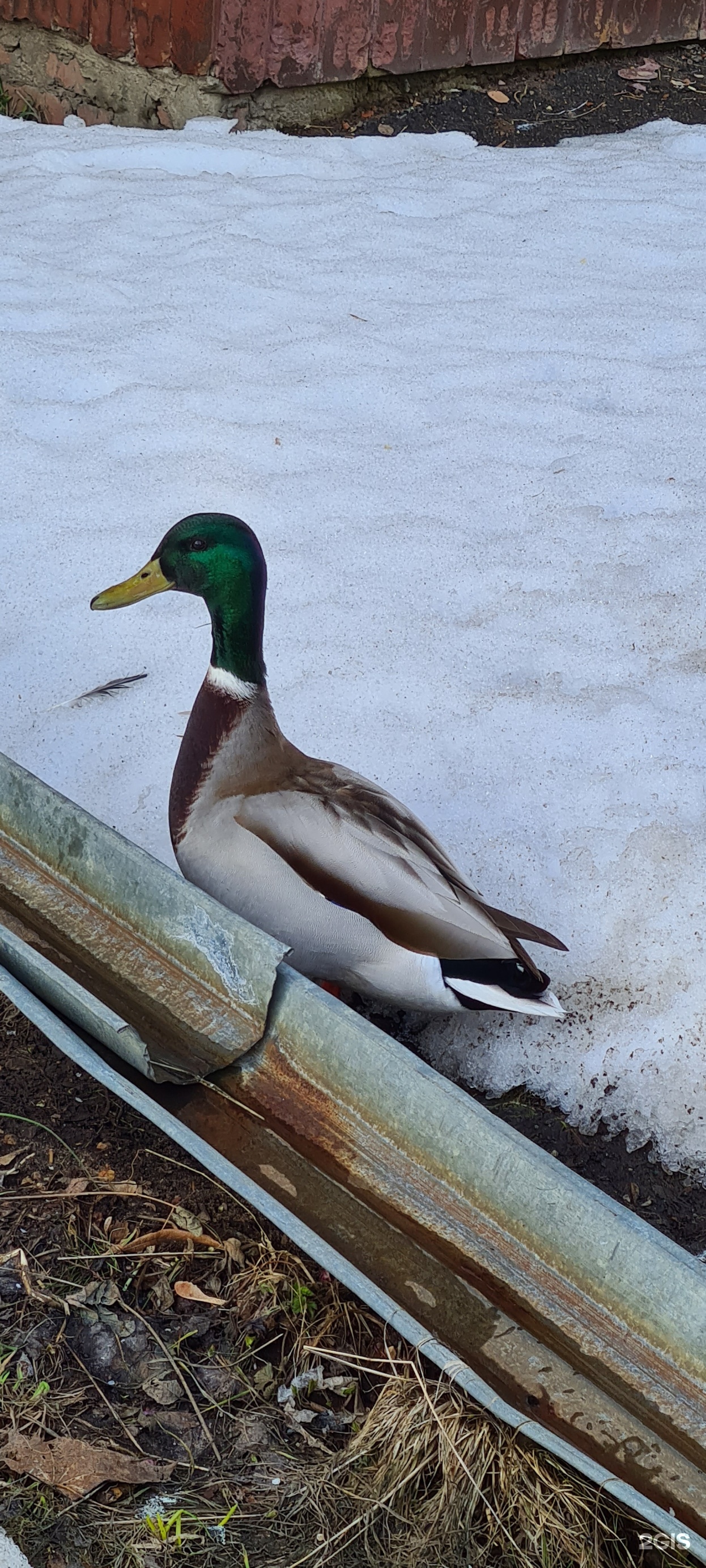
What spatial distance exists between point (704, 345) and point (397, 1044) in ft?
10.5

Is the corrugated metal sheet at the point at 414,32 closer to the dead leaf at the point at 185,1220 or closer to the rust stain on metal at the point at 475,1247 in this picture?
the rust stain on metal at the point at 475,1247

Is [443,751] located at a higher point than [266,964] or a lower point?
lower

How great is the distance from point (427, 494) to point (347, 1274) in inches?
96.5

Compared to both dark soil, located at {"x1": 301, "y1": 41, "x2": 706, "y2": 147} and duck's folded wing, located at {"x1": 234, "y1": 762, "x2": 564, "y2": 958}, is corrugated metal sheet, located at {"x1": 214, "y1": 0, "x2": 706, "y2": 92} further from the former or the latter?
duck's folded wing, located at {"x1": 234, "y1": 762, "x2": 564, "y2": 958}

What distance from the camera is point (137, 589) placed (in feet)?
7.50

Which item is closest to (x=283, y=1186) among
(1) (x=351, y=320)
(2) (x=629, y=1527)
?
(2) (x=629, y=1527)

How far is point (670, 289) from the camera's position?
15.0 feet

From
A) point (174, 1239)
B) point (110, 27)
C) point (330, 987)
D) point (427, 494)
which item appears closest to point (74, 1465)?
point (174, 1239)

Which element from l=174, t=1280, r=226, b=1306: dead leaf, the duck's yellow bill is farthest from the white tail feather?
the duck's yellow bill

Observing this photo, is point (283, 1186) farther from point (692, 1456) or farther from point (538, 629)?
A: point (538, 629)

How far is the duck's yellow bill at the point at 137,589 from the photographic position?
2.27 meters

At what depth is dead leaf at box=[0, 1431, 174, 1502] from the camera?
1423 mm

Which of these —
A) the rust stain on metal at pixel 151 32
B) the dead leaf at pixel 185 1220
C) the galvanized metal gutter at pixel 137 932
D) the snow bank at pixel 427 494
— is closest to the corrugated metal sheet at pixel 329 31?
the rust stain on metal at pixel 151 32

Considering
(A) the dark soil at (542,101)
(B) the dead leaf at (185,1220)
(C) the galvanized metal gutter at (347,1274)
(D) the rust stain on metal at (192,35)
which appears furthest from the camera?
(A) the dark soil at (542,101)
